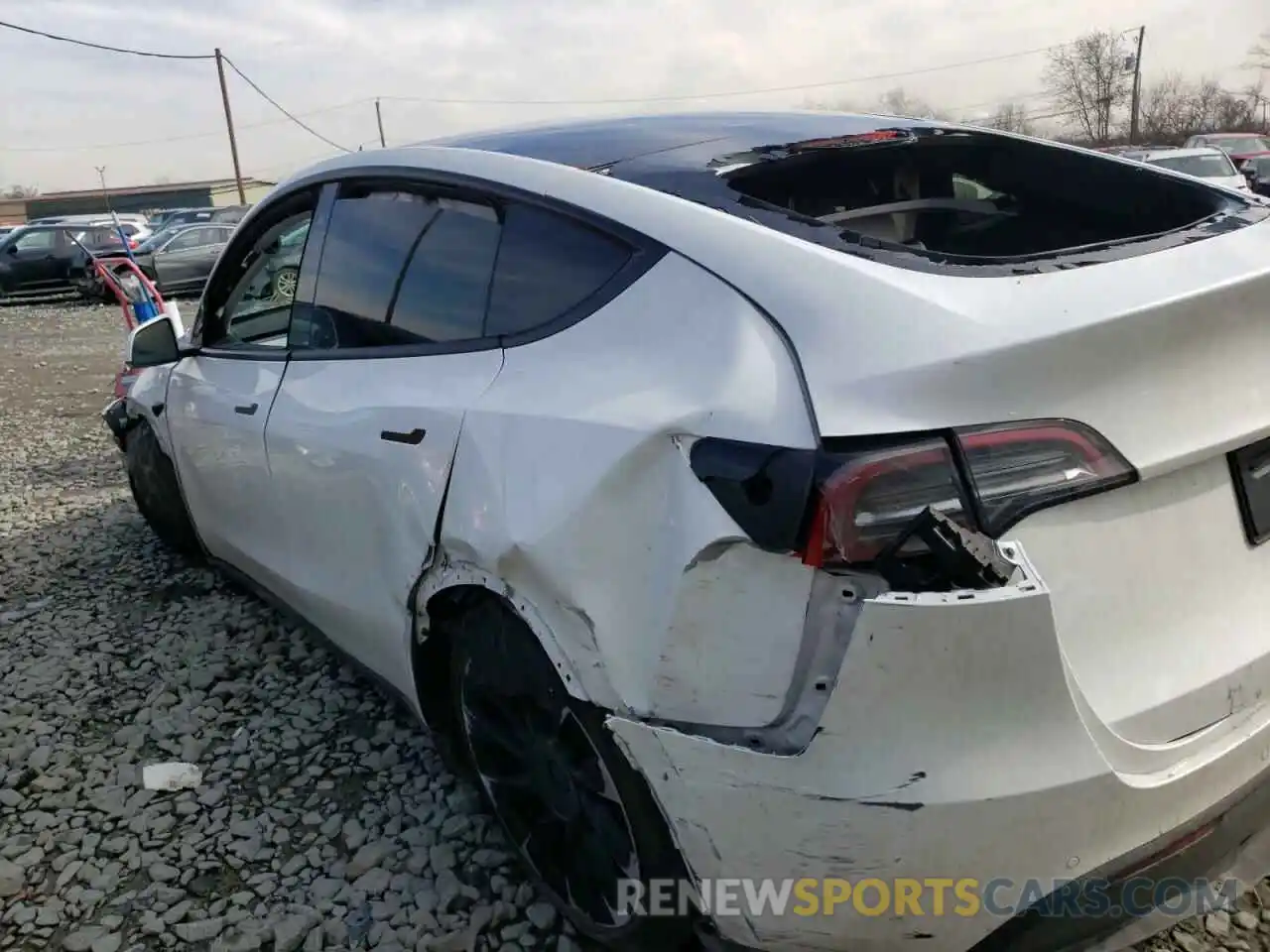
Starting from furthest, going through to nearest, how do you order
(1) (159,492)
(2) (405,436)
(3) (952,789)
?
1. (1) (159,492)
2. (2) (405,436)
3. (3) (952,789)

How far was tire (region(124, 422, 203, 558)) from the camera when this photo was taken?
4133 mm

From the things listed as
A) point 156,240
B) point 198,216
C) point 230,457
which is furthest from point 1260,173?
point 198,216

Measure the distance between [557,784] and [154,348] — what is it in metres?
2.54

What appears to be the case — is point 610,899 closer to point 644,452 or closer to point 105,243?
point 644,452

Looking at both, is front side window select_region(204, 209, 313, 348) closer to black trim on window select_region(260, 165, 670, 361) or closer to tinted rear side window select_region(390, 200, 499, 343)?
black trim on window select_region(260, 165, 670, 361)

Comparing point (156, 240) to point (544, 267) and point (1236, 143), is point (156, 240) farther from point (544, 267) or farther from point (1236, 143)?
point (1236, 143)

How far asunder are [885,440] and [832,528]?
147 millimetres

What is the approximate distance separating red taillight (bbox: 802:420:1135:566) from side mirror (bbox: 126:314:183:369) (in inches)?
120

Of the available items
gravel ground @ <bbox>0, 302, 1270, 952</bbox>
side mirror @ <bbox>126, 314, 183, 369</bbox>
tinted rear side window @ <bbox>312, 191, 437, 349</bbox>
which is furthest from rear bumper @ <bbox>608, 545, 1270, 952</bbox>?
side mirror @ <bbox>126, 314, 183, 369</bbox>

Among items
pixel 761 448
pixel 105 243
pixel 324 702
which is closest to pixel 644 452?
pixel 761 448

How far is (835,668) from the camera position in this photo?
4.57 ft

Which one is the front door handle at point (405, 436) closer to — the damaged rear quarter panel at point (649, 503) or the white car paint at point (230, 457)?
the damaged rear quarter panel at point (649, 503)

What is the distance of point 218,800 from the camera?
9.30ft

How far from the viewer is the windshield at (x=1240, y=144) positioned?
21.4 m
